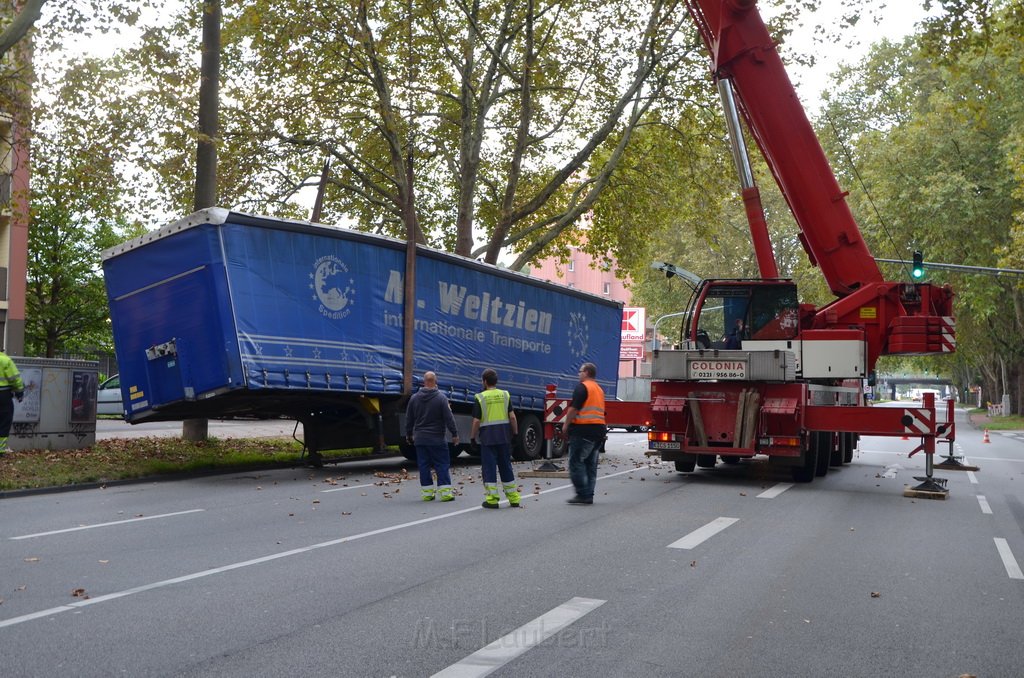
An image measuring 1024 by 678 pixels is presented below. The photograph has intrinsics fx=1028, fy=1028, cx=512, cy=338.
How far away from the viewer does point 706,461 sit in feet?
57.7

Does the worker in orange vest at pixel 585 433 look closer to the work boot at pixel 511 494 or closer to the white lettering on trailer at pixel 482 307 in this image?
the work boot at pixel 511 494

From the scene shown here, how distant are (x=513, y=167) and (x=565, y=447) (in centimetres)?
714

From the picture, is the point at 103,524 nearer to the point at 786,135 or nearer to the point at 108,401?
the point at 786,135

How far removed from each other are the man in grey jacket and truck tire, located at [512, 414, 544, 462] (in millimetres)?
7138

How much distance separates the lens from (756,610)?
21.1 ft

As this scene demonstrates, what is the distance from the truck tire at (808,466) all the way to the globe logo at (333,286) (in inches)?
276

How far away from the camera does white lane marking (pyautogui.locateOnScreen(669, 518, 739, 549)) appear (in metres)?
8.94

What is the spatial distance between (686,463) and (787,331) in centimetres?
269

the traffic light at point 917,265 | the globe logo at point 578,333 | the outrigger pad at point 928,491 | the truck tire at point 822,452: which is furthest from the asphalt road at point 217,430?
the traffic light at point 917,265

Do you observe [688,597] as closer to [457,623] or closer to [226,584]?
[457,623]

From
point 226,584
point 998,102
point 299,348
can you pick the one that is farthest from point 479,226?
point 226,584

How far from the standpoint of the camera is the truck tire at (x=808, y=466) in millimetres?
14844

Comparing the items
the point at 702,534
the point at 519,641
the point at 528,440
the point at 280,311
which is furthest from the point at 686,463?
the point at 519,641

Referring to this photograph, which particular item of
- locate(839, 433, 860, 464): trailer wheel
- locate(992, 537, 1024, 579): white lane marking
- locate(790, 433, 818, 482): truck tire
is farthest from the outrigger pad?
locate(839, 433, 860, 464): trailer wheel
